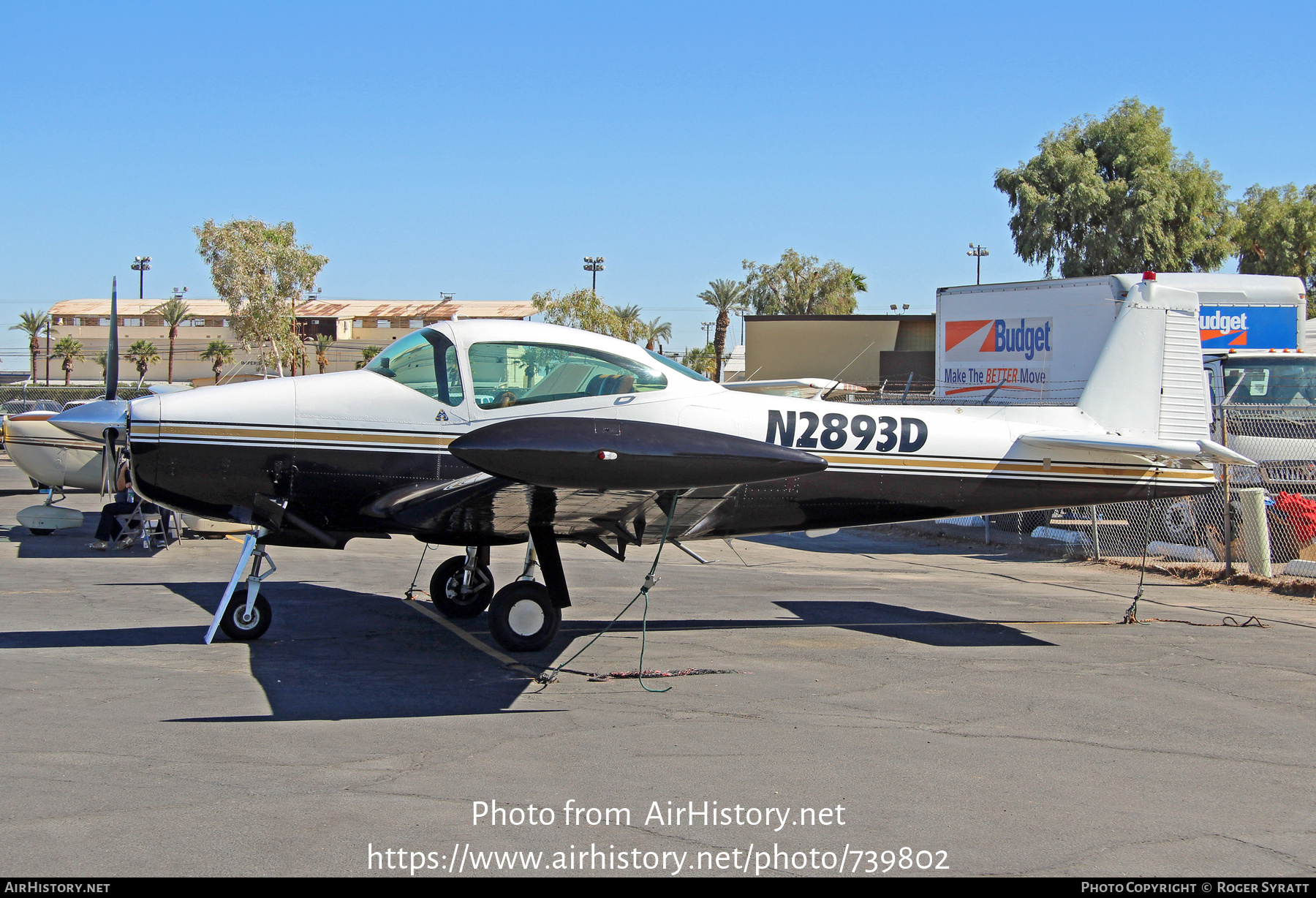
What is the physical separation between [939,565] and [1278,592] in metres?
3.66

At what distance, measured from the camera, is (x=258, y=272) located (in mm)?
46344

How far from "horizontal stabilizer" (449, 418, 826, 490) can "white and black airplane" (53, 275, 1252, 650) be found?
23 cm

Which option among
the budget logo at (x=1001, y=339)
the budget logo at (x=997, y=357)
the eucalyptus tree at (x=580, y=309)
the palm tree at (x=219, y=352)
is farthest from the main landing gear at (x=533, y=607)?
the palm tree at (x=219, y=352)

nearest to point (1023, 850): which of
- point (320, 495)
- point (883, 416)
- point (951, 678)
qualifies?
point (951, 678)

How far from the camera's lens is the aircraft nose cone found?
6.96m

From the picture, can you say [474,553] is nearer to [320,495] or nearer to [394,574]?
[320,495]

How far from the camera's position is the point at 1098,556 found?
1320 cm

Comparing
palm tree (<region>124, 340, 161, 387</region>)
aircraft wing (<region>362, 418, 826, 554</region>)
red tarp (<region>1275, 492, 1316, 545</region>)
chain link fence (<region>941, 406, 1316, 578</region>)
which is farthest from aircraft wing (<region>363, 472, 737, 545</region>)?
palm tree (<region>124, 340, 161, 387</region>)

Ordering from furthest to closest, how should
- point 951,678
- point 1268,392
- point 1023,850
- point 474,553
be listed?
point 1268,392, point 474,553, point 951,678, point 1023,850

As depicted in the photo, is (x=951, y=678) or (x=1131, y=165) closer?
(x=951, y=678)

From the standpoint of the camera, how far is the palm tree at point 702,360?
74750mm

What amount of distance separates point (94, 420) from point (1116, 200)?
146 ft

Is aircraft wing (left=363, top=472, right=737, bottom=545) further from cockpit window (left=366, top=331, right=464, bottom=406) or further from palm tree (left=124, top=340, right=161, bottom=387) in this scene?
palm tree (left=124, top=340, right=161, bottom=387)

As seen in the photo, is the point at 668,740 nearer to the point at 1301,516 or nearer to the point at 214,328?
the point at 1301,516
